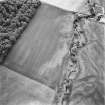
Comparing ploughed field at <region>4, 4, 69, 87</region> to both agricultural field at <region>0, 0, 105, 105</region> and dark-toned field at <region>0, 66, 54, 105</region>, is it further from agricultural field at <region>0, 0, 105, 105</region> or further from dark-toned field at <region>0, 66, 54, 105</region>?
dark-toned field at <region>0, 66, 54, 105</region>

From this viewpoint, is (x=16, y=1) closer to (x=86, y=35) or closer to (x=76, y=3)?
(x=76, y=3)

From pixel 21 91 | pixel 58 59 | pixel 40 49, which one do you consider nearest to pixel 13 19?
pixel 40 49

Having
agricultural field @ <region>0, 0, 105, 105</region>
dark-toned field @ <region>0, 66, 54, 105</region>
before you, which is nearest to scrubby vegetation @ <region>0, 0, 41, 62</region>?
agricultural field @ <region>0, 0, 105, 105</region>

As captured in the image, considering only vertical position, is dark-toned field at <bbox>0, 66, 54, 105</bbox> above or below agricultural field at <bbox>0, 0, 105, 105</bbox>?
below

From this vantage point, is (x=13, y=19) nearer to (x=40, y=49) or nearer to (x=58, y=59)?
(x=40, y=49)

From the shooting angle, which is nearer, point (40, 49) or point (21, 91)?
point (21, 91)

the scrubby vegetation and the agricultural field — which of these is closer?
the agricultural field

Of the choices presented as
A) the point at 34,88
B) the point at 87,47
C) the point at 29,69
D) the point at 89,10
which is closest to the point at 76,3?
the point at 89,10
